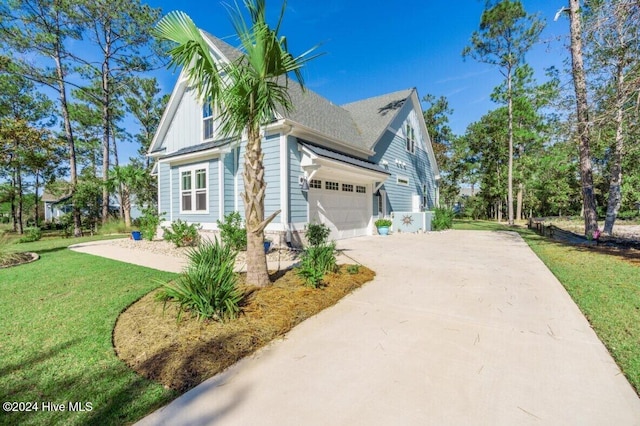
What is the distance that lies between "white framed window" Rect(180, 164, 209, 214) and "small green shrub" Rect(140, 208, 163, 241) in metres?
1.28

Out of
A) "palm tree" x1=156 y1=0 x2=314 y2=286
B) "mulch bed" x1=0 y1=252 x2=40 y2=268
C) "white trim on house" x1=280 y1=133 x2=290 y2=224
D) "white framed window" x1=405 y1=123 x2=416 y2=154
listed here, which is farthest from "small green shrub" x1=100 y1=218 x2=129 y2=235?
"white framed window" x1=405 y1=123 x2=416 y2=154

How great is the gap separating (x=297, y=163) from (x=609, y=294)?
8284 millimetres

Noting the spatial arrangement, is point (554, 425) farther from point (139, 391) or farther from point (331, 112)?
point (331, 112)

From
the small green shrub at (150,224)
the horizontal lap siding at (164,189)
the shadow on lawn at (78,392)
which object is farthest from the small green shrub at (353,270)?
the horizontal lap siding at (164,189)

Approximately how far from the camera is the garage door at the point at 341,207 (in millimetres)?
10820

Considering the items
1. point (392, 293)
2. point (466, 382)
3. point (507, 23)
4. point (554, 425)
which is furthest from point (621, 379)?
point (507, 23)

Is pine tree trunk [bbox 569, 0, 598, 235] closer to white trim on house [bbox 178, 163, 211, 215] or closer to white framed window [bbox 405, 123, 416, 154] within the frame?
white framed window [bbox 405, 123, 416, 154]

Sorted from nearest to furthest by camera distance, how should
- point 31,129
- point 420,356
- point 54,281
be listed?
point 420,356 → point 54,281 → point 31,129

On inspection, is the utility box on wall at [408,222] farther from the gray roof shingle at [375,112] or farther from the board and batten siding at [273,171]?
the board and batten siding at [273,171]

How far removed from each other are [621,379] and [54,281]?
8495 mm

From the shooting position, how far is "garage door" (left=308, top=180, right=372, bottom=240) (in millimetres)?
10820

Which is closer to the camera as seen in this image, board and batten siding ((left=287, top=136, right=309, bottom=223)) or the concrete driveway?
the concrete driveway

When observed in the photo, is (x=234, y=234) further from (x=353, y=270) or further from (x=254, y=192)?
(x=254, y=192)

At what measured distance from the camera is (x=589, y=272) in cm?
581
